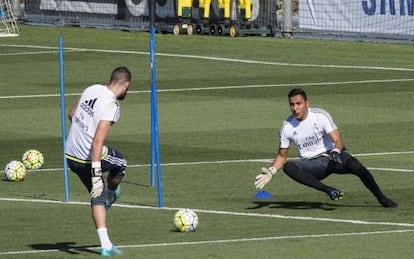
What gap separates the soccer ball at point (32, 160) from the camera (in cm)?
2489

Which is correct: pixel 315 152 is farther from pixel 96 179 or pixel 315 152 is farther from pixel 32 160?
pixel 32 160

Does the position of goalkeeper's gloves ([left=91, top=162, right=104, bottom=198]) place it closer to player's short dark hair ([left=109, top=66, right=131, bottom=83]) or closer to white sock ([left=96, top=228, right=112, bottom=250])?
white sock ([left=96, top=228, right=112, bottom=250])

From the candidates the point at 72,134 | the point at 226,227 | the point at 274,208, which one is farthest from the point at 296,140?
the point at 72,134

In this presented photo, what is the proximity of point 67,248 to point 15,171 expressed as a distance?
6790 mm

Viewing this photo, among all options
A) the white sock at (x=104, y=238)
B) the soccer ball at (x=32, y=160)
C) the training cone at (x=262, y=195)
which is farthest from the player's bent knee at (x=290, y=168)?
the soccer ball at (x=32, y=160)

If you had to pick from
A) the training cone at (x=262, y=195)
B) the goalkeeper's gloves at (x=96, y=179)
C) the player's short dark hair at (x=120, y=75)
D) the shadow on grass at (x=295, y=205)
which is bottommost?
the shadow on grass at (x=295, y=205)

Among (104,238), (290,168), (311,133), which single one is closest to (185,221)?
(104,238)

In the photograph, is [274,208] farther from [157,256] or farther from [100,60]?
[100,60]

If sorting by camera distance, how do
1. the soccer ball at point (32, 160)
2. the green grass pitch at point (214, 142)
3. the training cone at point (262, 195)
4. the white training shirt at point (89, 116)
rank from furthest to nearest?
the soccer ball at point (32, 160) < the training cone at point (262, 195) < the green grass pitch at point (214, 142) < the white training shirt at point (89, 116)

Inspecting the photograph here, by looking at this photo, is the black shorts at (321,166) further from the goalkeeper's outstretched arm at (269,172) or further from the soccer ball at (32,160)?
the soccer ball at (32,160)

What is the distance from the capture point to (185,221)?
1805 centimetres

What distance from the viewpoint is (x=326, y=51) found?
47469 millimetres

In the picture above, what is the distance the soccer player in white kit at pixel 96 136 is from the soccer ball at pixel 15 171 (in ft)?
22.1

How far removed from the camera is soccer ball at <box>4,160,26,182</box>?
2359 cm
